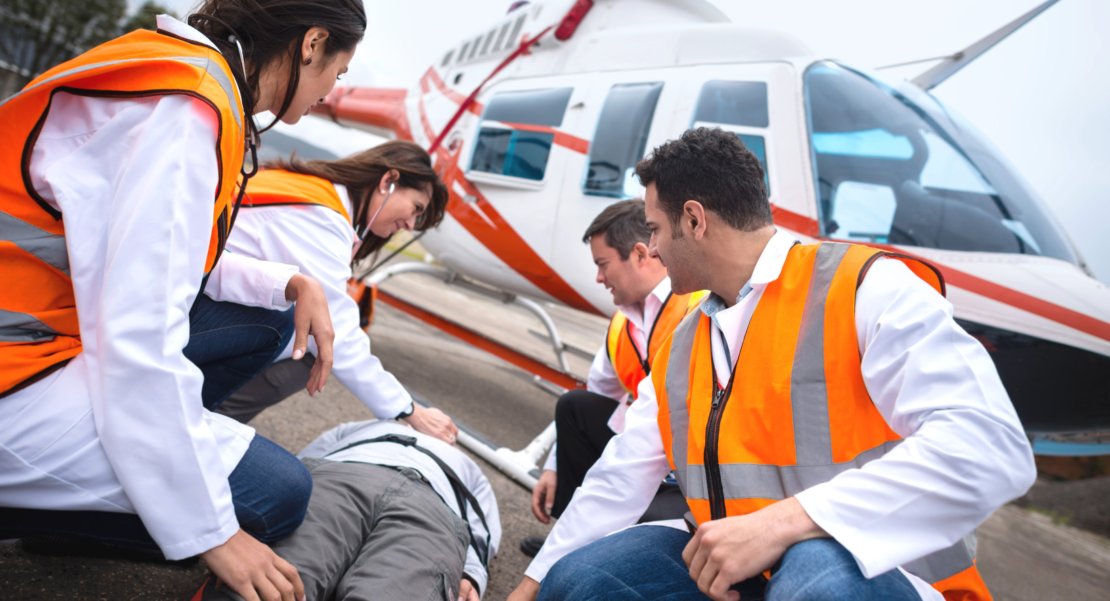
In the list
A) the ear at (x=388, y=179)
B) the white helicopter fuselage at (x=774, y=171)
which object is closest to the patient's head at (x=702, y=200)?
the ear at (x=388, y=179)

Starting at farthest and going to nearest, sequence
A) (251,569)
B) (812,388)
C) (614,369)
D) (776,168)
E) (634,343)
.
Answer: (776,168)
(614,369)
(634,343)
(812,388)
(251,569)

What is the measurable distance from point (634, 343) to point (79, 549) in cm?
146

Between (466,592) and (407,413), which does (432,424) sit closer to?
(407,413)

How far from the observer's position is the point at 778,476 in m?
0.94

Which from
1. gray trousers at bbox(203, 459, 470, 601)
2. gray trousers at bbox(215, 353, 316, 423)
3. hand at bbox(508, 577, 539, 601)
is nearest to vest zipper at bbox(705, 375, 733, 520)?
hand at bbox(508, 577, 539, 601)

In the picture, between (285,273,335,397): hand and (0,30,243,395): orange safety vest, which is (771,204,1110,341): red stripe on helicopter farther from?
(0,30,243,395): orange safety vest

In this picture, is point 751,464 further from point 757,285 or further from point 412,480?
point 412,480

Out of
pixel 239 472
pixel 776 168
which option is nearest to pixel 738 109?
pixel 776 168

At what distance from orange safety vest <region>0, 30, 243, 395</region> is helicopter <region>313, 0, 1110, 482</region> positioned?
1.75 meters

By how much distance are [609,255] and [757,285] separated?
921 millimetres

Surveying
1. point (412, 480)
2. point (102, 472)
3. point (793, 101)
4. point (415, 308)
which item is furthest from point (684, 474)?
point (415, 308)

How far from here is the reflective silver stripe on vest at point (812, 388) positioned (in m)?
0.91

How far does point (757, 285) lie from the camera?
1.06 meters

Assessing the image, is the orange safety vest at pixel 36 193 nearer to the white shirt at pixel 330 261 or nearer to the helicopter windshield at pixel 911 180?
the white shirt at pixel 330 261
